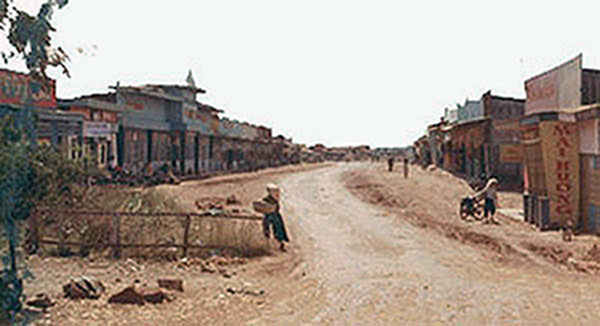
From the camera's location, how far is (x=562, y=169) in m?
17.7

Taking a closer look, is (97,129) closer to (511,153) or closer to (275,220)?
(275,220)

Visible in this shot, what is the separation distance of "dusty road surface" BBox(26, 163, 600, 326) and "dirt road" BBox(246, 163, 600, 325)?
0.07 feet

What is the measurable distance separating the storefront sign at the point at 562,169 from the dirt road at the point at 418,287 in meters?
4.02

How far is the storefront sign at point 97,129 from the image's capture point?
25.8m

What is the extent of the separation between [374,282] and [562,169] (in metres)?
9.99

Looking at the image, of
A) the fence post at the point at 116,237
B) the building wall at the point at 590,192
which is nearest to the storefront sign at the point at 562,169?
the building wall at the point at 590,192

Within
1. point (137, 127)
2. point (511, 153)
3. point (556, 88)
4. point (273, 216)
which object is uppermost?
point (556, 88)

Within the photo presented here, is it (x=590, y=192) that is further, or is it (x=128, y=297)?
(x=590, y=192)

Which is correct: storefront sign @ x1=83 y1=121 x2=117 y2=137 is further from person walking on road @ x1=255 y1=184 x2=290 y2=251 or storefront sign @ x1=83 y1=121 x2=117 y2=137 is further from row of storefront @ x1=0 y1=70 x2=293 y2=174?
person walking on road @ x1=255 y1=184 x2=290 y2=251

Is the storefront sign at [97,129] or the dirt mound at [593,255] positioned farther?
the storefront sign at [97,129]

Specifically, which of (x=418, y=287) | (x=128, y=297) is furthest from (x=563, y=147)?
(x=128, y=297)

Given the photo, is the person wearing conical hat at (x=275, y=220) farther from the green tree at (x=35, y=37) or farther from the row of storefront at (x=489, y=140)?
the row of storefront at (x=489, y=140)

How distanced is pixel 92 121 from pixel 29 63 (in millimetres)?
19429

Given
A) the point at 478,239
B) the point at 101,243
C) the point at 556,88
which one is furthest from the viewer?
the point at 556,88
